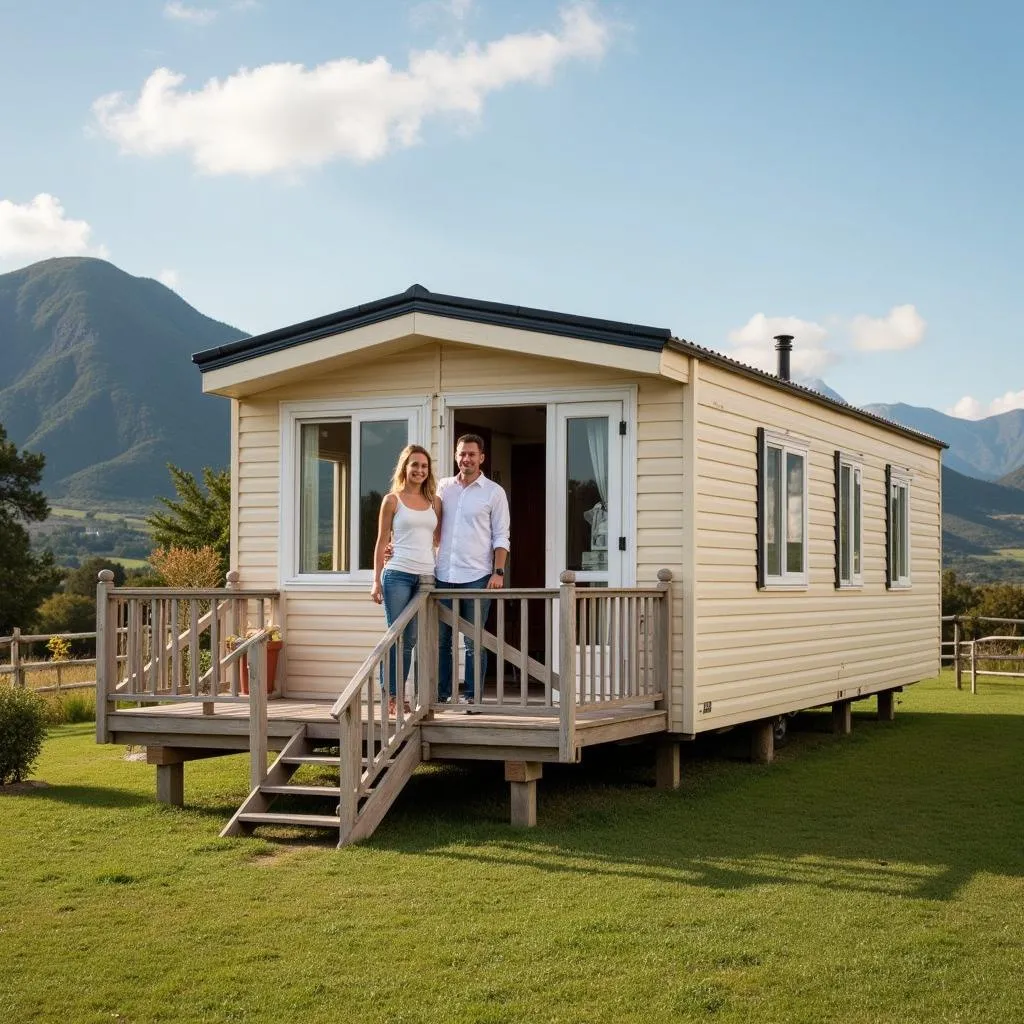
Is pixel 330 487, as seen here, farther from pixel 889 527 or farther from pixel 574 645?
pixel 889 527

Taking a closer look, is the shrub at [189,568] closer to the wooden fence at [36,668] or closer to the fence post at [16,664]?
the wooden fence at [36,668]

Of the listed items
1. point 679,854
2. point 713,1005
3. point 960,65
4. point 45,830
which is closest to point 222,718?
point 45,830

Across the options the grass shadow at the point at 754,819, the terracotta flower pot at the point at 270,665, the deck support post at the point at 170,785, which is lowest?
the grass shadow at the point at 754,819

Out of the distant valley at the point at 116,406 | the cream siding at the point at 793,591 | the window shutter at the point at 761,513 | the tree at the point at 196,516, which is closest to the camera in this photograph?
the cream siding at the point at 793,591

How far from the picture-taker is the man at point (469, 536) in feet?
30.8

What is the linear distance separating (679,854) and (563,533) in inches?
115

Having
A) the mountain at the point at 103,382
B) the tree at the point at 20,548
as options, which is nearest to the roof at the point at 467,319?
the tree at the point at 20,548

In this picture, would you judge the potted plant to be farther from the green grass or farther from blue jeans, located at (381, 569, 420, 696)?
blue jeans, located at (381, 569, 420, 696)

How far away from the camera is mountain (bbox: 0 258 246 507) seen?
107 m

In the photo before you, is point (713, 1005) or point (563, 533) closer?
point (713, 1005)

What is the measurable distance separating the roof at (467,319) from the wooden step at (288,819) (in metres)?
3.19

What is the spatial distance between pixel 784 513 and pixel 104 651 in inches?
227

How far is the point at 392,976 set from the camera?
5738 millimetres

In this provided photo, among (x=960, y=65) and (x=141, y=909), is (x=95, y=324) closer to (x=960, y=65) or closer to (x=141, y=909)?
(x=960, y=65)
